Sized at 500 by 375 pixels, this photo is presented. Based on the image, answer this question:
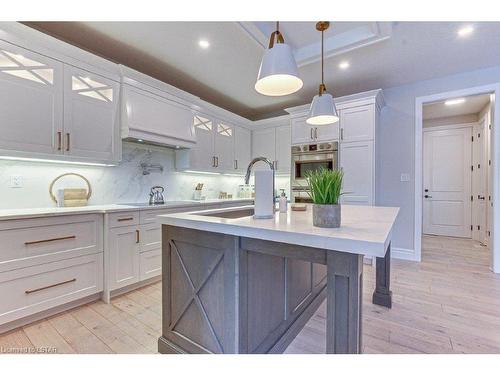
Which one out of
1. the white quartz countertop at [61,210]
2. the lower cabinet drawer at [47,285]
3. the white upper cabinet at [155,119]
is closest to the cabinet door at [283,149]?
the white upper cabinet at [155,119]

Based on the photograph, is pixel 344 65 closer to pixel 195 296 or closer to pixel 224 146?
pixel 224 146

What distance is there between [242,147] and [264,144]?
44cm

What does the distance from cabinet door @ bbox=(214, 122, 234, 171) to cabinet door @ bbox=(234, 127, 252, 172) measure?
0.11m

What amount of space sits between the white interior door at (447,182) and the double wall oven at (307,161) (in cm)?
334

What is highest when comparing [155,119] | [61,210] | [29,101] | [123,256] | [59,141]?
[155,119]

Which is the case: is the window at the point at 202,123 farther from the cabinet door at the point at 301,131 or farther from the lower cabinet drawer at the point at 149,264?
the lower cabinet drawer at the point at 149,264

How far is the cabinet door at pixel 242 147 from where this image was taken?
14.2ft

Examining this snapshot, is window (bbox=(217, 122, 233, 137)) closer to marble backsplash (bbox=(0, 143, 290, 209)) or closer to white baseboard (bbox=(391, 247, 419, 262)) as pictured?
marble backsplash (bbox=(0, 143, 290, 209))

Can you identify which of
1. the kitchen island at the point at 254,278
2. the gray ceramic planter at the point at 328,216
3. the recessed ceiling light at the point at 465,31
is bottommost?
the kitchen island at the point at 254,278

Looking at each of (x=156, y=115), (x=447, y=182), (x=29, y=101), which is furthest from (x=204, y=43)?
(x=447, y=182)

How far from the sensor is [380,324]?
182 cm

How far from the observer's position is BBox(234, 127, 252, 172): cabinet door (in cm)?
432

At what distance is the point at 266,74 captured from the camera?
1.27 meters
